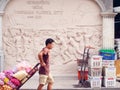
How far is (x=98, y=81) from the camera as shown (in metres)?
12.0

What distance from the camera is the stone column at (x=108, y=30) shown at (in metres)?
13.8

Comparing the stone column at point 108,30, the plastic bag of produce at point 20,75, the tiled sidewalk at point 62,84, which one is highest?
the stone column at point 108,30

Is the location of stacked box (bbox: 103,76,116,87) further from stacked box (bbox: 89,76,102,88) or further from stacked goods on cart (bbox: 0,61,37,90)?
stacked goods on cart (bbox: 0,61,37,90)

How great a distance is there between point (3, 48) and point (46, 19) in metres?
1.69

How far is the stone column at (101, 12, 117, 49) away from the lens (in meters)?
13.8

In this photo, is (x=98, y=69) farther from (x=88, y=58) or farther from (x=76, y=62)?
(x=76, y=62)

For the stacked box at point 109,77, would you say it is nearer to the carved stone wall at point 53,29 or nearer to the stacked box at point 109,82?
the stacked box at point 109,82

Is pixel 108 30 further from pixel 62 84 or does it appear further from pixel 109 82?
pixel 62 84

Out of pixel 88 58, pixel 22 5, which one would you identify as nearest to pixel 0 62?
pixel 22 5

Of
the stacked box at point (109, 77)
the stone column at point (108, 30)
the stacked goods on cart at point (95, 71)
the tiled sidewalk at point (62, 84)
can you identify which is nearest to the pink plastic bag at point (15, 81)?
the tiled sidewalk at point (62, 84)

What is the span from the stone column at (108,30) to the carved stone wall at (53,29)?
177mm

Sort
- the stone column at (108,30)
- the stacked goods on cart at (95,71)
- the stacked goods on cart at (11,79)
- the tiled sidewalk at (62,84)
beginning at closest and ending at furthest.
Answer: the stacked goods on cart at (11,79), the tiled sidewalk at (62,84), the stacked goods on cart at (95,71), the stone column at (108,30)

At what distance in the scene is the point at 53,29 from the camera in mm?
13844

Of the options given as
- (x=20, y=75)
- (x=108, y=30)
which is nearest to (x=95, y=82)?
(x=108, y=30)
